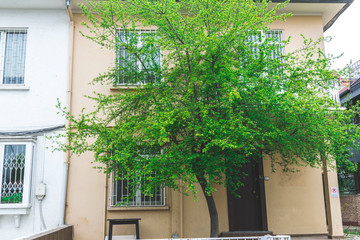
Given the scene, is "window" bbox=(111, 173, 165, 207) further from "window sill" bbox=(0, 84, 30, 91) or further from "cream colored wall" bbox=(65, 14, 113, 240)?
"window sill" bbox=(0, 84, 30, 91)

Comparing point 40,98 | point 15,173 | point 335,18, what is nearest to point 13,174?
point 15,173

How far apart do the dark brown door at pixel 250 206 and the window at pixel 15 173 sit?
4.81 metres

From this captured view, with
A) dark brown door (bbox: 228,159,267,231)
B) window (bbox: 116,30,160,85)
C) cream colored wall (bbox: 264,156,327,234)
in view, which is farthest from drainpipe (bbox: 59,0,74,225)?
cream colored wall (bbox: 264,156,327,234)

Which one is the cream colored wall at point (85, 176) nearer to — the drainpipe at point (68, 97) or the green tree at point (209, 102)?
the drainpipe at point (68, 97)

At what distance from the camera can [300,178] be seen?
9758 mm

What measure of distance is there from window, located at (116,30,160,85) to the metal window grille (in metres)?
2.92

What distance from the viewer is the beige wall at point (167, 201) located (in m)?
8.98

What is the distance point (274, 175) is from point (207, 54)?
13.6ft

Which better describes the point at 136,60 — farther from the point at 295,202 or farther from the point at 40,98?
the point at 295,202

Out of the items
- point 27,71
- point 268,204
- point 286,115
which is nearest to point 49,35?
point 27,71

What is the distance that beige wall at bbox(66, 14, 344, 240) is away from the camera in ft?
29.5

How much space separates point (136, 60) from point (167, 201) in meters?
3.40

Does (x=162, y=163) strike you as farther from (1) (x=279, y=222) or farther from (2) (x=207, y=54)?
(1) (x=279, y=222)

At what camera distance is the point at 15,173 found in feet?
29.3
